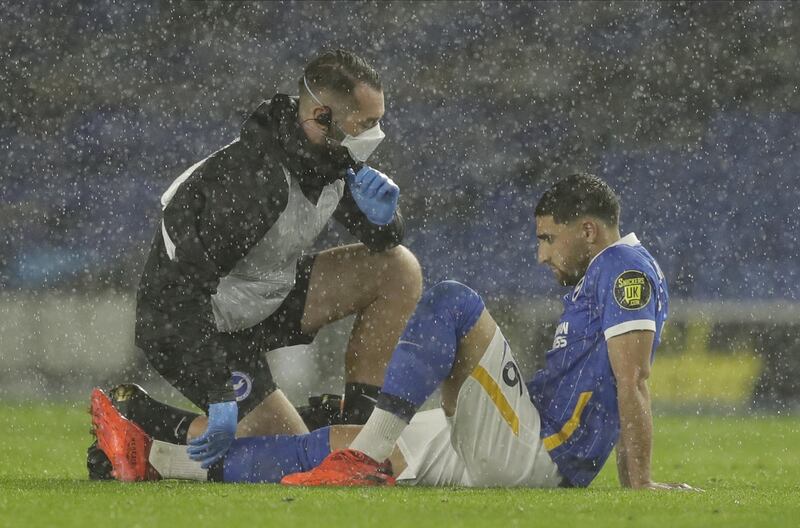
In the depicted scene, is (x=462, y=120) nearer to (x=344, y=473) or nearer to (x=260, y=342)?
(x=260, y=342)

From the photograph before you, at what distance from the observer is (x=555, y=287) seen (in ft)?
35.1

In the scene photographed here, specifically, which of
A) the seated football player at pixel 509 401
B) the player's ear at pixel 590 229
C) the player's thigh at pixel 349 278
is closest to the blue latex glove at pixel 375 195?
the player's thigh at pixel 349 278

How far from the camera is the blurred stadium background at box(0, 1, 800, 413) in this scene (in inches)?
425

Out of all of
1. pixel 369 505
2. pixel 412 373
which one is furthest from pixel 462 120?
pixel 369 505

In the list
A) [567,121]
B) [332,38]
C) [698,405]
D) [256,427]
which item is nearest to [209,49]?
[332,38]

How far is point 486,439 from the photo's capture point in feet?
10.00

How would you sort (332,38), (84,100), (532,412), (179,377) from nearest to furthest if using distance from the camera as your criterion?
1. (532,412)
2. (179,377)
3. (84,100)
4. (332,38)

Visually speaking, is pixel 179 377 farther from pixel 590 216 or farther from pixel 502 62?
pixel 502 62

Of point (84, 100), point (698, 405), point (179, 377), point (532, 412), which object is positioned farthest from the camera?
point (84, 100)

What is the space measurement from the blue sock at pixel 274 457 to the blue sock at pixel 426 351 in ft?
1.04

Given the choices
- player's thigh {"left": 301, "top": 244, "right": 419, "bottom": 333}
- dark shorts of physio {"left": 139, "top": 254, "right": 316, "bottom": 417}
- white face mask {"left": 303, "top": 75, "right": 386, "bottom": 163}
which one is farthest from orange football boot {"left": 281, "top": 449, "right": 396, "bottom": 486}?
white face mask {"left": 303, "top": 75, "right": 386, "bottom": 163}

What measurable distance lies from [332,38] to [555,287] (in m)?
3.63

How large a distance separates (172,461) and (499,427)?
88cm

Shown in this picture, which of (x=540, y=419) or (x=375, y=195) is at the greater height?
(x=375, y=195)
